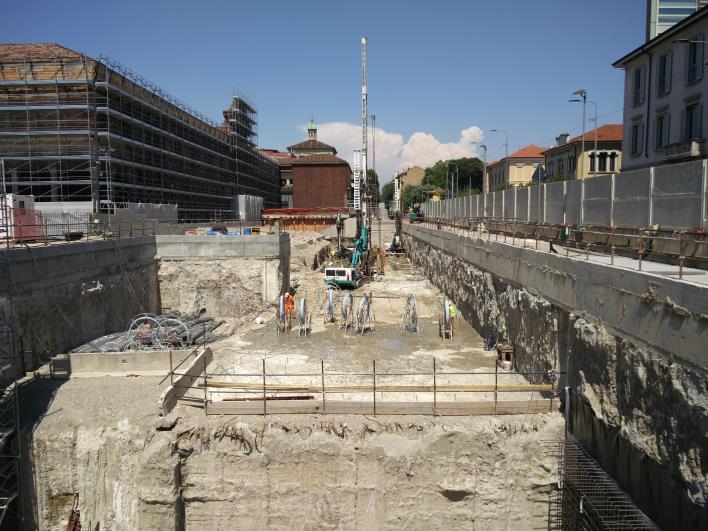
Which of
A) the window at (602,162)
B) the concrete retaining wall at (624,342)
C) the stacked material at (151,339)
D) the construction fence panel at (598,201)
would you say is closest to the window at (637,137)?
→ the window at (602,162)

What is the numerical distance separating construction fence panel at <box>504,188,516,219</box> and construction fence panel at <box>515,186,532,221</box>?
46 cm

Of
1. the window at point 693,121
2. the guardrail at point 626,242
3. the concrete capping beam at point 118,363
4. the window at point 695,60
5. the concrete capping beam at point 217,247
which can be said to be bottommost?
the concrete capping beam at point 118,363

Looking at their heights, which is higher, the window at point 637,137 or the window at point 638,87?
the window at point 638,87

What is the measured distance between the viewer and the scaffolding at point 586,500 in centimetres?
868

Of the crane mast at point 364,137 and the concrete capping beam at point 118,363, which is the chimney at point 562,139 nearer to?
the crane mast at point 364,137

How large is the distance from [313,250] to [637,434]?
34086mm

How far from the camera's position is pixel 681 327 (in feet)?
24.8

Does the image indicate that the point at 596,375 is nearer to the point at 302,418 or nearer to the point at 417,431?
the point at 417,431

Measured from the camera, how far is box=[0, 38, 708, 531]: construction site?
8570mm

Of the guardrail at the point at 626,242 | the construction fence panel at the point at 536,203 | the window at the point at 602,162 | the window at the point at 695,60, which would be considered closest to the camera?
the guardrail at the point at 626,242

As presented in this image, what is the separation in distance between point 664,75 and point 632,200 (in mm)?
24726

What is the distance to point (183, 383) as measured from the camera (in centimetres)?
1282

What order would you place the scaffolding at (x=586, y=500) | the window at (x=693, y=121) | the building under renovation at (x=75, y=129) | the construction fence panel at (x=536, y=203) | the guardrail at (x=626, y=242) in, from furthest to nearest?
1. the building under renovation at (x=75, y=129)
2. the window at (x=693, y=121)
3. the construction fence panel at (x=536, y=203)
4. the guardrail at (x=626, y=242)
5. the scaffolding at (x=586, y=500)

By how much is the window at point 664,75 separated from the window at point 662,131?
1.51 meters
